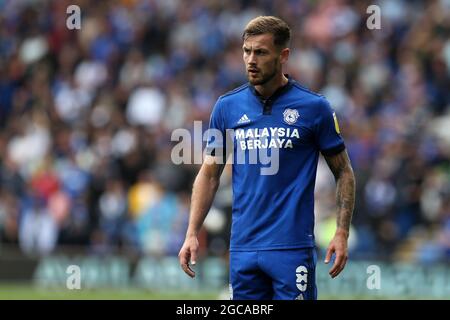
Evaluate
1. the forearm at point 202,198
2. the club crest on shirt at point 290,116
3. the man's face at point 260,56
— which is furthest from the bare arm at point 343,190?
the forearm at point 202,198

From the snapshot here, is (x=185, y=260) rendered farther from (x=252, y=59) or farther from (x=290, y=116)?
(x=252, y=59)

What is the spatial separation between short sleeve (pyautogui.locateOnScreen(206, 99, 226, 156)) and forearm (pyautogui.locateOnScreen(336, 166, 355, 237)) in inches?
31.4

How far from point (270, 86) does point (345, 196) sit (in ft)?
2.78

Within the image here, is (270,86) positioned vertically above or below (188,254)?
above

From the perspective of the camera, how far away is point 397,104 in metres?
17.6

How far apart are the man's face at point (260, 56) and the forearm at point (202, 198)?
746 millimetres

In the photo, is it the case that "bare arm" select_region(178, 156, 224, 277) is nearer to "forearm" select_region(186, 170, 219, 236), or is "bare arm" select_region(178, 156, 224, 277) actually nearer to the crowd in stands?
"forearm" select_region(186, 170, 219, 236)

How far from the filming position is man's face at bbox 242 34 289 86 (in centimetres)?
723

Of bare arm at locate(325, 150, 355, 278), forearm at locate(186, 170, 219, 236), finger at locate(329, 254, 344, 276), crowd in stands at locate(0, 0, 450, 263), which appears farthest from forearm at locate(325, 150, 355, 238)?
crowd in stands at locate(0, 0, 450, 263)

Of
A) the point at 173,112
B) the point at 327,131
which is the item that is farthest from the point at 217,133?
the point at 173,112

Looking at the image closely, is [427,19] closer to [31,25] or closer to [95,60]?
[95,60]

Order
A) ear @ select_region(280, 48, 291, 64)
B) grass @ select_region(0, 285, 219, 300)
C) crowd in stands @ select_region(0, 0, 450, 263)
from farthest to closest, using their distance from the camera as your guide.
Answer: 1. crowd in stands @ select_region(0, 0, 450, 263)
2. grass @ select_region(0, 285, 219, 300)
3. ear @ select_region(280, 48, 291, 64)

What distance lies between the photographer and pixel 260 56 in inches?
285
